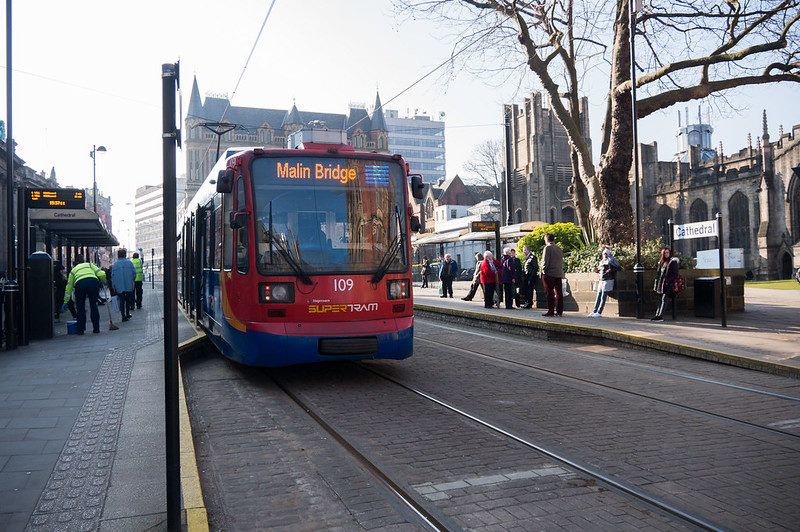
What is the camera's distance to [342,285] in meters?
8.05

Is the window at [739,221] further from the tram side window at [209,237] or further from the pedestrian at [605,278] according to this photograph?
the tram side window at [209,237]

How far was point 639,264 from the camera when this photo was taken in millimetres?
14727

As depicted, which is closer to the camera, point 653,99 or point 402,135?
point 653,99

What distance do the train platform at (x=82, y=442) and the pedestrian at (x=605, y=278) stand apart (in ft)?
31.4

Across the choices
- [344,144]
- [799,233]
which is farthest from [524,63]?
[799,233]

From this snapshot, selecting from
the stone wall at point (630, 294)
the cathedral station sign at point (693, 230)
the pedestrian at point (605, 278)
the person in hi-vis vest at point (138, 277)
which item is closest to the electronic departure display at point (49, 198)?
the person in hi-vis vest at point (138, 277)

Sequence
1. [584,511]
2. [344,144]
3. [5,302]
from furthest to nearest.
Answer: [5,302] → [344,144] → [584,511]

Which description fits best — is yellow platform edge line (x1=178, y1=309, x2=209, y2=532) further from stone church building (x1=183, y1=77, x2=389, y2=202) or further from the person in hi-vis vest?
stone church building (x1=183, y1=77, x2=389, y2=202)

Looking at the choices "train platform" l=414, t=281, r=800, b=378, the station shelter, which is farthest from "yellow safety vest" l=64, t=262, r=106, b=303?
"train platform" l=414, t=281, r=800, b=378

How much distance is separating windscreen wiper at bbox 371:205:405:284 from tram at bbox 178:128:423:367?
13mm

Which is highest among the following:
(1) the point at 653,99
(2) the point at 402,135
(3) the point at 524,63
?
(2) the point at 402,135

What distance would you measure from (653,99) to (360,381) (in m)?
12.0

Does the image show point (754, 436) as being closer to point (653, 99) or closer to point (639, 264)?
point (639, 264)

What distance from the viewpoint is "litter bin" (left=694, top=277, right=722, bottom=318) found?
15094mm
